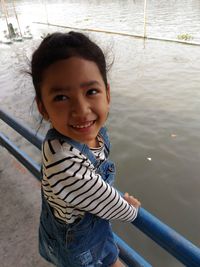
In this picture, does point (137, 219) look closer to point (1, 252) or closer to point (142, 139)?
point (1, 252)

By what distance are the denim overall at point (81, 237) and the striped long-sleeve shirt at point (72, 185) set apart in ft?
0.12

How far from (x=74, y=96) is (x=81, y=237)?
535mm

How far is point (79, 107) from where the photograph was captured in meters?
1.04

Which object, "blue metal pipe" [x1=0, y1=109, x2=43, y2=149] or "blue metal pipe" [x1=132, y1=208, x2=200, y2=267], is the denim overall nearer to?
"blue metal pipe" [x1=132, y1=208, x2=200, y2=267]

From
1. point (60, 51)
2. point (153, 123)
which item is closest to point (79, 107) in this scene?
point (60, 51)

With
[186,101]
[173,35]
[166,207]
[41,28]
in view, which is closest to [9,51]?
[41,28]

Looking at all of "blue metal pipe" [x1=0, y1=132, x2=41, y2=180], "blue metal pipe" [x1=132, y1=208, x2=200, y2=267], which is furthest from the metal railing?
"blue metal pipe" [x1=0, y1=132, x2=41, y2=180]

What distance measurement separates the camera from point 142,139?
6508 mm

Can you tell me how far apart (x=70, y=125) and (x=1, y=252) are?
1408 mm

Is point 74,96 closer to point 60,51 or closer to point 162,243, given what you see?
point 60,51

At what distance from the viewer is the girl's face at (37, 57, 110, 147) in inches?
40.4

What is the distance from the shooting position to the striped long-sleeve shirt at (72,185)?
102 cm

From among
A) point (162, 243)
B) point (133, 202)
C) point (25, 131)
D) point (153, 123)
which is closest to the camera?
point (162, 243)

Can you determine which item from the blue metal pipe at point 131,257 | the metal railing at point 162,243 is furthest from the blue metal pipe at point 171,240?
the blue metal pipe at point 131,257
